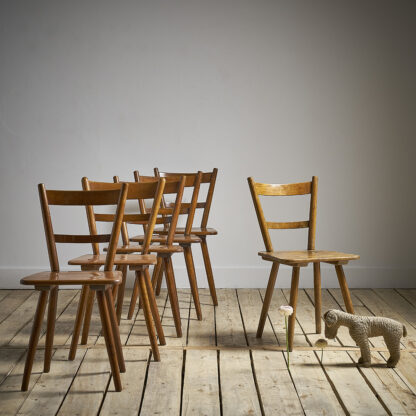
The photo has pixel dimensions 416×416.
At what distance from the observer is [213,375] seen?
2.49 m

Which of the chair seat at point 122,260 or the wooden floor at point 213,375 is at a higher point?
the chair seat at point 122,260

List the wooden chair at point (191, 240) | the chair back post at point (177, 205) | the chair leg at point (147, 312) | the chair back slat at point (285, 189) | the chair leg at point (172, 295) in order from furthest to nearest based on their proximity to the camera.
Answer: the wooden chair at point (191, 240) → the chair back slat at point (285, 189) → the chair leg at point (172, 295) → the chair back post at point (177, 205) → the chair leg at point (147, 312)

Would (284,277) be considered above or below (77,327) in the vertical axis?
below

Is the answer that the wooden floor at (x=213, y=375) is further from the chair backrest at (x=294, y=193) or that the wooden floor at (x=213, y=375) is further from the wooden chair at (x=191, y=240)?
the chair backrest at (x=294, y=193)

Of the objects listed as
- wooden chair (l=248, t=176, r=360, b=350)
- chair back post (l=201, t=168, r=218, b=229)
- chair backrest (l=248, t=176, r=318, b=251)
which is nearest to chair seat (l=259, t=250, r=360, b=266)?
wooden chair (l=248, t=176, r=360, b=350)

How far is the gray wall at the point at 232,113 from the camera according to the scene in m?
4.72

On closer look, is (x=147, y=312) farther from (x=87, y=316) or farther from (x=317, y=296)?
(x=317, y=296)

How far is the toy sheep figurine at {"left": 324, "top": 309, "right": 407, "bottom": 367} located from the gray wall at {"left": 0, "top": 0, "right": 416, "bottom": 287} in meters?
2.14

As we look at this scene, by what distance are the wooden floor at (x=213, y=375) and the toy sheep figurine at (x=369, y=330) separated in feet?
0.22

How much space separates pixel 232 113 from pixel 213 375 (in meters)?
2.71

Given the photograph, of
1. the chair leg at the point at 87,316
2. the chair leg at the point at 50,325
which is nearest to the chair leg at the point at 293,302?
the chair leg at the point at 87,316

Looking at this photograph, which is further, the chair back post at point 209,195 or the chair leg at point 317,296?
the chair back post at point 209,195

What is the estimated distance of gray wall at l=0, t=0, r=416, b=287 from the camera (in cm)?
472

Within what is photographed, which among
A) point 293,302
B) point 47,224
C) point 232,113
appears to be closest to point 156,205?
point 47,224
